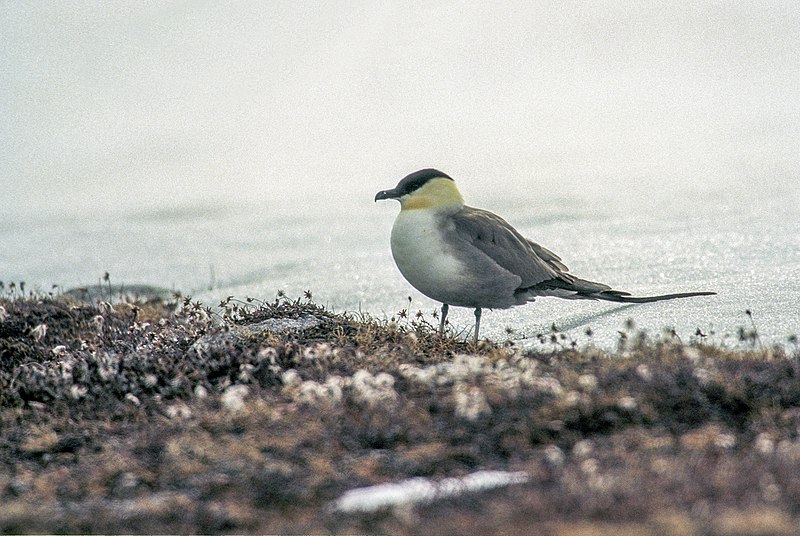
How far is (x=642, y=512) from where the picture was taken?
130 inches

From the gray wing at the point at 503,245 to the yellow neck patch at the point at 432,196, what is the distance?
144 millimetres

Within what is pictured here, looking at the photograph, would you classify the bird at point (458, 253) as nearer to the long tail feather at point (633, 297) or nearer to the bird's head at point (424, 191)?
the bird's head at point (424, 191)

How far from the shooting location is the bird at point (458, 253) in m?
6.71

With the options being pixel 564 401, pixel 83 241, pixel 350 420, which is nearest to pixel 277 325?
pixel 350 420

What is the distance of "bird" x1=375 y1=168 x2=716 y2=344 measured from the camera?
6707mm

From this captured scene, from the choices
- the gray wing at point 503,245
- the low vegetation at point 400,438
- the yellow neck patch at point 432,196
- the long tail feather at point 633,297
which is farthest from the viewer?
the long tail feather at point 633,297

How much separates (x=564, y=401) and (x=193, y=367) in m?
2.49

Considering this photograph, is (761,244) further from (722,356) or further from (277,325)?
(277,325)

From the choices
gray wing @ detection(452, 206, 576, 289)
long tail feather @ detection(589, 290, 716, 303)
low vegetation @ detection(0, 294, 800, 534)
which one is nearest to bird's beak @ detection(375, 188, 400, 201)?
gray wing @ detection(452, 206, 576, 289)

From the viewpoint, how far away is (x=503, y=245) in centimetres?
691

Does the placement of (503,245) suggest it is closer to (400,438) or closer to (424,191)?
(424,191)

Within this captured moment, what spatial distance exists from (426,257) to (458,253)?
0.23 meters

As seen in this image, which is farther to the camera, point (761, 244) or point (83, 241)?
point (83, 241)

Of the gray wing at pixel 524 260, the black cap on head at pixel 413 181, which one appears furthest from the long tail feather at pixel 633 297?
the black cap on head at pixel 413 181
